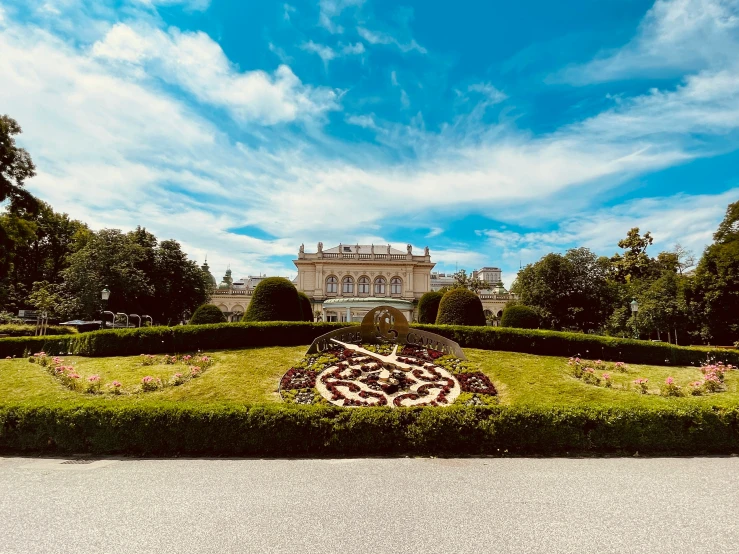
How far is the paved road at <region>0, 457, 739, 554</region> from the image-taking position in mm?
4633

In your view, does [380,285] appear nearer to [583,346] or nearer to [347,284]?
[347,284]

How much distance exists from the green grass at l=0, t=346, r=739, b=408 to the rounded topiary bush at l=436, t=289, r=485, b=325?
11.9 feet

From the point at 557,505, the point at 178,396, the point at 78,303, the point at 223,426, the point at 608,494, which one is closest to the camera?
the point at 557,505

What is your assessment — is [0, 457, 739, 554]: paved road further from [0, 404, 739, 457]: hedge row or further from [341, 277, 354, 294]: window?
[341, 277, 354, 294]: window

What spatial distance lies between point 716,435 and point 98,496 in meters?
10.7

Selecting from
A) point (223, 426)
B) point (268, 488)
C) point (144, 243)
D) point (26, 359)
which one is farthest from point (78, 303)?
point (268, 488)

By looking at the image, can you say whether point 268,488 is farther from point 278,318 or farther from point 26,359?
point 26,359

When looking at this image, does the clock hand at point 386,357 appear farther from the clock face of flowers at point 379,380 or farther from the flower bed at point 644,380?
the flower bed at point 644,380

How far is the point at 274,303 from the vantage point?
841 inches

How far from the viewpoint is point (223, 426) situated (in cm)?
828

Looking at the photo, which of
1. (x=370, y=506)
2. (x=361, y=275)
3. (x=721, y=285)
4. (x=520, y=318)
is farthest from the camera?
(x=361, y=275)

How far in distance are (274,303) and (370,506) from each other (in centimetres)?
1649

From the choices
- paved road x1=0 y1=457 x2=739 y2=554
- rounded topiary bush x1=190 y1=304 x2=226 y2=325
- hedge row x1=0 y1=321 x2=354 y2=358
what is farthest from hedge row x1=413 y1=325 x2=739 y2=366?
rounded topiary bush x1=190 y1=304 x2=226 y2=325

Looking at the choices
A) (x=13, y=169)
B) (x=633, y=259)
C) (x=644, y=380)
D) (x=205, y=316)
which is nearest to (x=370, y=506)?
(x=644, y=380)
